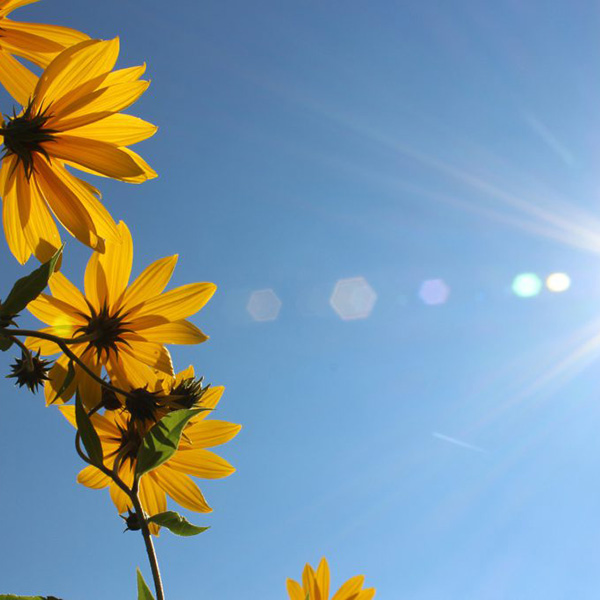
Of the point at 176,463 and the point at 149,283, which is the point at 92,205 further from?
the point at 176,463

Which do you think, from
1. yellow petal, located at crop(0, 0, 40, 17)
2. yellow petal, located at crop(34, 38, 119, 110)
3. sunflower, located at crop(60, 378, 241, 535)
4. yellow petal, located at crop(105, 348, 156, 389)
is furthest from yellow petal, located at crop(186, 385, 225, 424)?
yellow petal, located at crop(0, 0, 40, 17)

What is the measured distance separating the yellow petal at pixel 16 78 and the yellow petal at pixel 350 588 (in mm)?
1588

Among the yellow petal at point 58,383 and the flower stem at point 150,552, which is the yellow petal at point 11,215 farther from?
the flower stem at point 150,552

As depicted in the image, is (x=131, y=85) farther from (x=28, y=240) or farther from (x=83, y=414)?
(x=83, y=414)

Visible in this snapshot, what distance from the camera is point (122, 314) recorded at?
1.21m

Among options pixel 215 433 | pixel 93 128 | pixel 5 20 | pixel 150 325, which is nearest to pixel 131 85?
pixel 93 128

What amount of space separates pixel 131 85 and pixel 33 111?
157 millimetres

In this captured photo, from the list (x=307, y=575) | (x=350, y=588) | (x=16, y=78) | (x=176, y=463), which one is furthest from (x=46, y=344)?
(x=350, y=588)

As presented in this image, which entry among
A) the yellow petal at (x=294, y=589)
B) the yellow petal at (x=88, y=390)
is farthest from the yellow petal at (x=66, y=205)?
the yellow petal at (x=294, y=589)

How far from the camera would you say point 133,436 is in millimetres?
1100

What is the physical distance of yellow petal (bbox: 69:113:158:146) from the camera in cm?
103

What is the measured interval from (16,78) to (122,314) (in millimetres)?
448

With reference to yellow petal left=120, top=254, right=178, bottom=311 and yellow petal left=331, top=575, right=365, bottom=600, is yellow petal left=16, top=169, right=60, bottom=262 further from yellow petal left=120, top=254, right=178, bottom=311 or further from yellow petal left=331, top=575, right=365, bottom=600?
yellow petal left=331, top=575, right=365, bottom=600

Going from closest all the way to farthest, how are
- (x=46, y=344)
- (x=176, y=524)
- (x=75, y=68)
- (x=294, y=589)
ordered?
(x=176, y=524) → (x=75, y=68) → (x=46, y=344) → (x=294, y=589)
